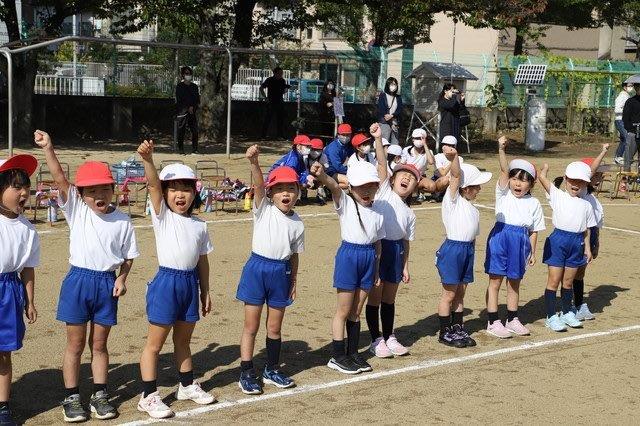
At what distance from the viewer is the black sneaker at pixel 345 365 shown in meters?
7.72

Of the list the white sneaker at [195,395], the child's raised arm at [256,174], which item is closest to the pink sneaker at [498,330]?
the child's raised arm at [256,174]

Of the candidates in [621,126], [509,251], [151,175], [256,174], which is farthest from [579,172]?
[621,126]

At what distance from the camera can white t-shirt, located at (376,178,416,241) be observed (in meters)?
8.03

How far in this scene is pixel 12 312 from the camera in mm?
6180

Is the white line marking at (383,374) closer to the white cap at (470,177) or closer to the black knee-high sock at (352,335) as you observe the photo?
the black knee-high sock at (352,335)

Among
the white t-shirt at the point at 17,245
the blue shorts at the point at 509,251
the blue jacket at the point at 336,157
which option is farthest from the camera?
the blue jacket at the point at 336,157

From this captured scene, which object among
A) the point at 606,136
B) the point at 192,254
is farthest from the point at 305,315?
the point at 606,136

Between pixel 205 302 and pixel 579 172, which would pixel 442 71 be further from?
pixel 205 302

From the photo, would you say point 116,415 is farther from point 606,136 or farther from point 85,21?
point 85,21

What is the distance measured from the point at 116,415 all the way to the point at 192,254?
120 cm

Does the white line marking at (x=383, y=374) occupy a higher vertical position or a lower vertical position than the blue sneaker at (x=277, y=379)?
lower

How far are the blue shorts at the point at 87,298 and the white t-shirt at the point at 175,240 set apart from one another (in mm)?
411

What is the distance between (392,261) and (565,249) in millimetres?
2220

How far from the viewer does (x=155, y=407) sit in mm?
6500
